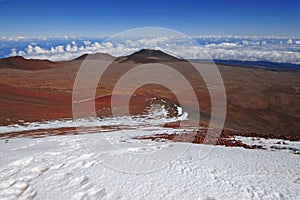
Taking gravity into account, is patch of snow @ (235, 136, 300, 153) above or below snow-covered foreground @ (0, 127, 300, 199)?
below

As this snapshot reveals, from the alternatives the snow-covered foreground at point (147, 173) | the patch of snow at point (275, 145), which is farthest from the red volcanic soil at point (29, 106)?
the patch of snow at point (275, 145)

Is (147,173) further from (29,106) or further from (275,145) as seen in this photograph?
(29,106)

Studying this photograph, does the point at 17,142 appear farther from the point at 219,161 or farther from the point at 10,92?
the point at 10,92

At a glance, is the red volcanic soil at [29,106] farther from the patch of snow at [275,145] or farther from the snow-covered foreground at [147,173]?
the patch of snow at [275,145]

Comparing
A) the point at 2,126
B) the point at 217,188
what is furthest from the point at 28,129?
the point at 217,188

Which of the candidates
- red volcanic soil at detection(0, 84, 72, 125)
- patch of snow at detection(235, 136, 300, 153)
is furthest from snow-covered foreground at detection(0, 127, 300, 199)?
red volcanic soil at detection(0, 84, 72, 125)

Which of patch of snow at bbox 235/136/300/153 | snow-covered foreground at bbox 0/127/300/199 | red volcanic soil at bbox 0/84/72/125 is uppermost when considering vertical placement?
snow-covered foreground at bbox 0/127/300/199

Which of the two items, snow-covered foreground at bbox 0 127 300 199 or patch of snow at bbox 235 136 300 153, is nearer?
snow-covered foreground at bbox 0 127 300 199

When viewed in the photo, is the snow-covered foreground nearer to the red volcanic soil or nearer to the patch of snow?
the patch of snow

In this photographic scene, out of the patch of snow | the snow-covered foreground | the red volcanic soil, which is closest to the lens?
the snow-covered foreground
